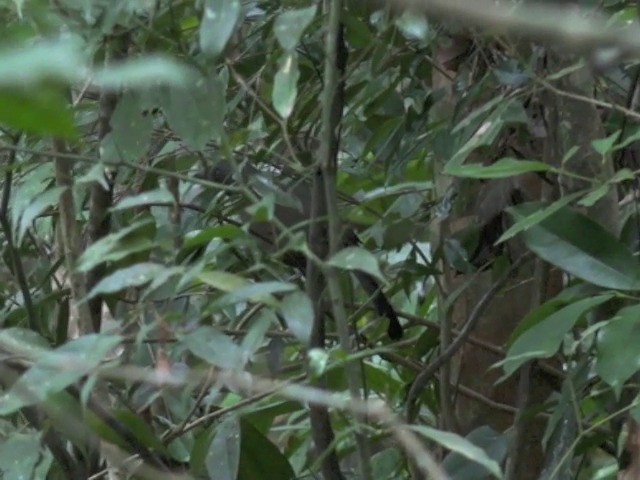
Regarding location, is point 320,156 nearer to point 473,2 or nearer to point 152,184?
point 152,184

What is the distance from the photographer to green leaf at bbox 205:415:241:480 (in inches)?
33.8

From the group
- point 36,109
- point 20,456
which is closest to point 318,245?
point 20,456

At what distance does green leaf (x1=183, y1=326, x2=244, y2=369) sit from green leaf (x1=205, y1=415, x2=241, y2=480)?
0.32m

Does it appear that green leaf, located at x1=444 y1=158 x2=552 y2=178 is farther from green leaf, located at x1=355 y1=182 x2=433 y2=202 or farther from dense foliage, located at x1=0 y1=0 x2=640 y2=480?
green leaf, located at x1=355 y1=182 x2=433 y2=202

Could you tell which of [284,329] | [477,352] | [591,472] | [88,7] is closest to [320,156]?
[88,7]

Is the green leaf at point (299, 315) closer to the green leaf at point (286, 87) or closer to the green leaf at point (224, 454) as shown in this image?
the green leaf at point (286, 87)

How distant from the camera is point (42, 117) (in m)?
0.17

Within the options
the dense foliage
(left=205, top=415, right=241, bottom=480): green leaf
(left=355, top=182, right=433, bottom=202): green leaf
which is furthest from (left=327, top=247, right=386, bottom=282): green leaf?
(left=355, top=182, right=433, bottom=202): green leaf

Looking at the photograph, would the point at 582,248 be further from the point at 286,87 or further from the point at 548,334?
the point at 286,87

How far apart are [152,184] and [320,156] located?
346 millimetres

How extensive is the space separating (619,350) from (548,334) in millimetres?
49

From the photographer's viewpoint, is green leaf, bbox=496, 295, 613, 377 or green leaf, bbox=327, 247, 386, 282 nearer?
green leaf, bbox=327, 247, 386, 282

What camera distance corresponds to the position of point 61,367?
479 mm

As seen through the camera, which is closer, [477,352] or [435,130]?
[435,130]
